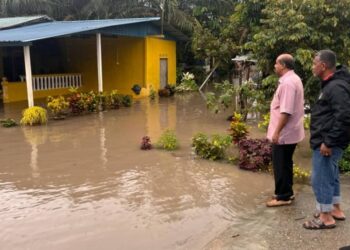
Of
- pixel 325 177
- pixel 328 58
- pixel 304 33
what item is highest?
pixel 304 33

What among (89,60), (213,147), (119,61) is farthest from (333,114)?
(89,60)

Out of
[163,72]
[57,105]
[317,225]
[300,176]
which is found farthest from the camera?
[163,72]

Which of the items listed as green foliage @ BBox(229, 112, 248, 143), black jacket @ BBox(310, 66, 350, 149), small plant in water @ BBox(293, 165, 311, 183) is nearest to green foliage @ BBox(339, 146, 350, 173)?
small plant in water @ BBox(293, 165, 311, 183)

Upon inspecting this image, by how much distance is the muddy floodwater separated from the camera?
4.32 m

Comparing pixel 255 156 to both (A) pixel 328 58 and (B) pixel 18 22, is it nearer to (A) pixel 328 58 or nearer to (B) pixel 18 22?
(A) pixel 328 58

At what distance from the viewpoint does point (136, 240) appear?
427 centimetres

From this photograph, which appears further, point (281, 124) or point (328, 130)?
point (281, 124)

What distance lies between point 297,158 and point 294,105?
3013 millimetres

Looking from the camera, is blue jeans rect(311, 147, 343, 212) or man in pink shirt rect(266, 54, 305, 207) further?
man in pink shirt rect(266, 54, 305, 207)

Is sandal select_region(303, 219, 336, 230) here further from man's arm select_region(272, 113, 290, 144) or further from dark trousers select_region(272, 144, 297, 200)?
man's arm select_region(272, 113, 290, 144)

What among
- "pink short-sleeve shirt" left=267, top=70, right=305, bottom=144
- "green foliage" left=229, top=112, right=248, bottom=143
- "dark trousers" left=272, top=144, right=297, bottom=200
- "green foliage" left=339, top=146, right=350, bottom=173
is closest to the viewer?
"pink short-sleeve shirt" left=267, top=70, right=305, bottom=144

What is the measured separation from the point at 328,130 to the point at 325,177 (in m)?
0.47

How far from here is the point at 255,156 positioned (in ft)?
22.1

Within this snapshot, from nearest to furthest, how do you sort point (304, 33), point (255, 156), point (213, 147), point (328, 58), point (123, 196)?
1. point (328, 58)
2. point (123, 196)
3. point (255, 156)
4. point (213, 147)
5. point (304, 33)
